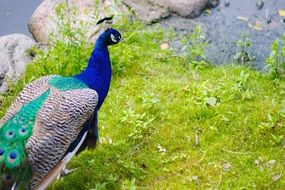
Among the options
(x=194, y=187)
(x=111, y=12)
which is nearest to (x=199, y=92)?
(x=194, y=187)

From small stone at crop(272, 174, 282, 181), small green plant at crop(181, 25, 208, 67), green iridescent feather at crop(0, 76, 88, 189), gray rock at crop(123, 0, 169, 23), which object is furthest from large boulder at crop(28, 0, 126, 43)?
small stone at crop(272, 174, 282, 181)

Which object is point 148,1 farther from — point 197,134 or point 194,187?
point 194,187

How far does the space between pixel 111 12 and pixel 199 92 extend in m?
1.22

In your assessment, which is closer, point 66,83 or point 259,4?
point 66,83

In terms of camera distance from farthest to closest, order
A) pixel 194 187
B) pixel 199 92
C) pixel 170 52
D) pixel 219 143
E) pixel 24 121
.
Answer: pixel 170 52
pixel 199 92
pixel 219 143
pixel 194 187
pixel 24 121

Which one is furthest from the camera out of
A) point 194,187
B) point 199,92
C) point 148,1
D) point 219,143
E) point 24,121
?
point 148,1

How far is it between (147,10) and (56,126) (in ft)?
7.55

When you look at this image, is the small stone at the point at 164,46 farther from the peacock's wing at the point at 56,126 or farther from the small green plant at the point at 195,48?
the peacock's wing at the point at 56,126

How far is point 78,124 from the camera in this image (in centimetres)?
354

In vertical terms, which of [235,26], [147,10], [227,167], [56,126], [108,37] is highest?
[108,37]

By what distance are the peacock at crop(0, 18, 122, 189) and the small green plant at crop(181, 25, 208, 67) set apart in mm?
1232

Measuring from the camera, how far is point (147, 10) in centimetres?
550

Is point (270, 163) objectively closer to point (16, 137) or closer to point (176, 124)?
point (176, 124)

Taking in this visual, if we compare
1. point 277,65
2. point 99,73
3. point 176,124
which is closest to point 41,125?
point 99,73
